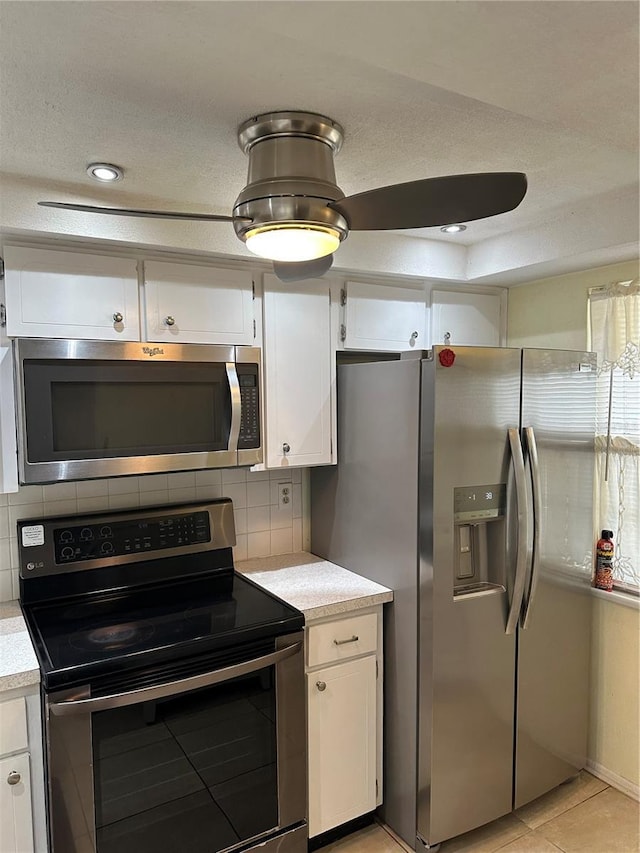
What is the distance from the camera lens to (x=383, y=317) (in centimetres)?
262

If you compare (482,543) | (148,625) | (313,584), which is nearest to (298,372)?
(313,584)

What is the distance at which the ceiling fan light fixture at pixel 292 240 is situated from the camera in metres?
1.45

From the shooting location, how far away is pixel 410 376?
2088 millimetres

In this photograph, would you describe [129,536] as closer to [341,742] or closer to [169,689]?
[169,689]

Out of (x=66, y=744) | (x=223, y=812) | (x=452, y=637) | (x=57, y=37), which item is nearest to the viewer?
(x=57, y=37)

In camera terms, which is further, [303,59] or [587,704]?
[587,704]

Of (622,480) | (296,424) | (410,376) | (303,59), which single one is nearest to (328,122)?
(303,59)

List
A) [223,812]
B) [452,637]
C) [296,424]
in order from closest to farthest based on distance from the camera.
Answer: [223,812] < [452,637] < [296,424]

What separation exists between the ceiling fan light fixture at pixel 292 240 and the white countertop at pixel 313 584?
3.92 ft

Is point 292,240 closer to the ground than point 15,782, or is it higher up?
higher up

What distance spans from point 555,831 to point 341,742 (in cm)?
93

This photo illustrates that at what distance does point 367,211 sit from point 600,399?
1.64 m

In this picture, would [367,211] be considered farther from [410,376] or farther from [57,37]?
[410,376]

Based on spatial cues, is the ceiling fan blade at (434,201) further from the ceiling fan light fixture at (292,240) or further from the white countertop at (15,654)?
the white countertop at (15,654)
